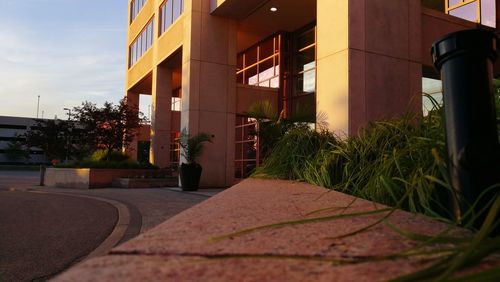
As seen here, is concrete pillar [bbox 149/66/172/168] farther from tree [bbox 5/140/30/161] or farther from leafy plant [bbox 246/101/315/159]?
tree [bbox 5/140/30/161]

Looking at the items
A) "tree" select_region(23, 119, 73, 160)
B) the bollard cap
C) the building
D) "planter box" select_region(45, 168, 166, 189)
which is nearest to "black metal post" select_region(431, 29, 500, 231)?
the bollard cap

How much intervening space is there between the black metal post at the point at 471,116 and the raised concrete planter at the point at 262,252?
197 millimetres

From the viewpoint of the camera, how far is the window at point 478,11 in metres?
15.7

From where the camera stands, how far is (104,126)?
26.1m

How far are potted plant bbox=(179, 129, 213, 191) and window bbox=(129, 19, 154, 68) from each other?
1229 centimetres

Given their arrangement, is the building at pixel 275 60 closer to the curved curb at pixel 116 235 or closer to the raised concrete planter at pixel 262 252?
the raised concrete planter at pixel 262 252

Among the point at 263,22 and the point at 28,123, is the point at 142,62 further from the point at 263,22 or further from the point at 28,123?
the point at 28,123

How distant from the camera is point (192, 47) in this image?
62.6ft

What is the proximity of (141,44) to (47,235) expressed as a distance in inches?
1011

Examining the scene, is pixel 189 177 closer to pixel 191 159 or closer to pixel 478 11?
pixel 191 159

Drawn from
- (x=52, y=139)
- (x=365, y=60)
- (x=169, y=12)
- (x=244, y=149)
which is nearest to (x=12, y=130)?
(x=52, y=139)

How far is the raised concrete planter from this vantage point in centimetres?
121

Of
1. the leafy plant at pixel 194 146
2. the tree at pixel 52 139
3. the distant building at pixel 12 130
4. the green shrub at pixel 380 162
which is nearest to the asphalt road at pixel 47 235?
the green shrub at pixel 380 162

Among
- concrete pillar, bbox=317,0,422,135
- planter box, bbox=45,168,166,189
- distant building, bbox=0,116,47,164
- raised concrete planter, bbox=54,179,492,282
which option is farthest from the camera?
distant building, bbox=0,116,47,164
